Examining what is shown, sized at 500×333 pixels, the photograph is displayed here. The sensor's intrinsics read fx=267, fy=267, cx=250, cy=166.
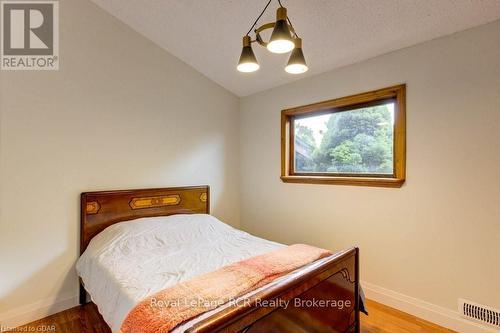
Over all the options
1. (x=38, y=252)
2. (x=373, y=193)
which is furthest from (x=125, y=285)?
(x=373, y=193)

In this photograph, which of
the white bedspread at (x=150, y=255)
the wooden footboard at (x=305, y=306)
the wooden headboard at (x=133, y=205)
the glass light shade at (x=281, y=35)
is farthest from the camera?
the wooden headboard at (x=133, y=205)

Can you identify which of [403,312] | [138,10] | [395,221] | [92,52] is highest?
[138,10]

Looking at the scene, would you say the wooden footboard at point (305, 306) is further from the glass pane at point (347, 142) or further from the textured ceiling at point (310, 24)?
the textured ceiling at point (310, 24)

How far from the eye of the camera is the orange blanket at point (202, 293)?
3.96 feet

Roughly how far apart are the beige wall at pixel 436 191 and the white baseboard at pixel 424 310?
5 centimetres

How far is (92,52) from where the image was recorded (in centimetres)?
254

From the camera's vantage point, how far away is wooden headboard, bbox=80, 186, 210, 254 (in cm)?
246

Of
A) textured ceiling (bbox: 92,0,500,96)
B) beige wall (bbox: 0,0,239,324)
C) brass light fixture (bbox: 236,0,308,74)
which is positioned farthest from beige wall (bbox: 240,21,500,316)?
beige wall (bbox: 0,0,239,324)

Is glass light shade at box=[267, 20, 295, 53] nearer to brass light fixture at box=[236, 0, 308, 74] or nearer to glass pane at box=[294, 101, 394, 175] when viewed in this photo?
brass light fixture at box=[236, 0, 308, 74]

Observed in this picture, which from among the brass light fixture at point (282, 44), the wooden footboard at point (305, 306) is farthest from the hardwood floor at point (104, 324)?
the brass light fixture at point (282, 44)

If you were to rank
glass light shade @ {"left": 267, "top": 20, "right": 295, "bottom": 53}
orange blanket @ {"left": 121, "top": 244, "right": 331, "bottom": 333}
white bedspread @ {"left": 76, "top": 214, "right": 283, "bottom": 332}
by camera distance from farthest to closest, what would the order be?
white bedspread @ {"left": 76, "top": 214, "right": 283, "bottom": 332} < glass light shade @ {"left": 267, "top": 20, "right": 295, "bottom": 53} < orange blanket @ {"left": 121, "top": 244, "right": 331, "bottom": 333}

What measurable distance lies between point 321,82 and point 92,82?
2301mm

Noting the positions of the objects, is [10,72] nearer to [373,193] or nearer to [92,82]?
[92,82]

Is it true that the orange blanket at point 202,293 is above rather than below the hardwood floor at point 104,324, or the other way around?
above
